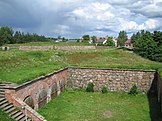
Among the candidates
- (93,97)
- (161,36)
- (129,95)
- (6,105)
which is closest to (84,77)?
(93,97)

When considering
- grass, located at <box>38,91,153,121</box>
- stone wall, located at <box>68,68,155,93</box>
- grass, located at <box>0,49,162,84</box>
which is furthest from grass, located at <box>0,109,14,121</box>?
stone wall, located at <box>68,68,155,93</box>

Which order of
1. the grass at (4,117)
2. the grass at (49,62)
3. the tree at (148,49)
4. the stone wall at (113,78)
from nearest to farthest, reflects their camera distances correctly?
1. the grass at (4,117)
2. the grass at (49,62)
3. the stone wall at (113,78)
4. the tree at (148,49)

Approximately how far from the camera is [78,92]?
2289cm

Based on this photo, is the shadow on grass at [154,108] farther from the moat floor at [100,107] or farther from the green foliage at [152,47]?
the green foliage at [152,47]

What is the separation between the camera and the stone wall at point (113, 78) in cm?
2233

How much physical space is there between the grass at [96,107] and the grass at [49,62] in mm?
2737

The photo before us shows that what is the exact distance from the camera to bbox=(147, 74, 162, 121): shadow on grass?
15.6m

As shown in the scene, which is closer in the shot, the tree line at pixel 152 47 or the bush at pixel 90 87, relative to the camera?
the bush at pixel 90 87

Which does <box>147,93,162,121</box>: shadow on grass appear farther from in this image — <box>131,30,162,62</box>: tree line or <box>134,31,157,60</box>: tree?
<box>134,31,157,60</box>: tree

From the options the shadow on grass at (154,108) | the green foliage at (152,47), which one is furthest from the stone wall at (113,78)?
the green foliage at (152,47)

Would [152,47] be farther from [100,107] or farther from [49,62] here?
[100,107]

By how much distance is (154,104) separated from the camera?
18.8 meters

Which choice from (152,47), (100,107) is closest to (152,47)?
(152,47)

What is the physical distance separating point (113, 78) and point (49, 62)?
828cm
